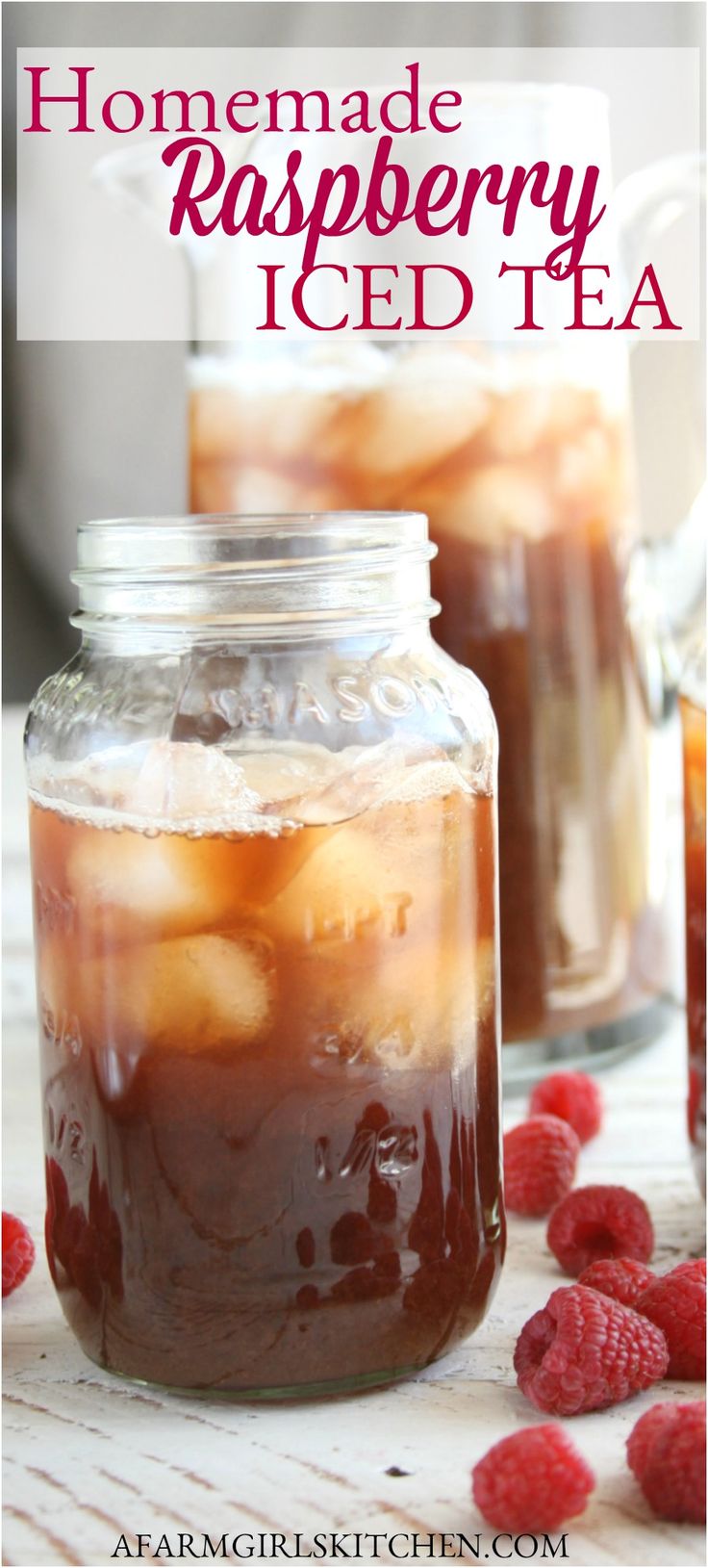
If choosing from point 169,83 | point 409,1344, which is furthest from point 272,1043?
point 169,83

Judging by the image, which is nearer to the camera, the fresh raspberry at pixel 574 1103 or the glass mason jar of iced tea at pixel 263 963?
the glass mason jar of iced tea at pixel 263 963

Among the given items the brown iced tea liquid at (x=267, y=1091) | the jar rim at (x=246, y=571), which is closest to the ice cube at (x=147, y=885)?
the brown iced tea liquid at (x=267, y=1091)

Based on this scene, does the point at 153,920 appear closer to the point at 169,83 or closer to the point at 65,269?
the point at 169,83

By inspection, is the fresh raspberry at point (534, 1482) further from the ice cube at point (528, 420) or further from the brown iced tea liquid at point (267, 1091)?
the ice cube at point (528, 420)

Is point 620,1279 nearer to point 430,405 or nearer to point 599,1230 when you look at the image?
point 599,1230

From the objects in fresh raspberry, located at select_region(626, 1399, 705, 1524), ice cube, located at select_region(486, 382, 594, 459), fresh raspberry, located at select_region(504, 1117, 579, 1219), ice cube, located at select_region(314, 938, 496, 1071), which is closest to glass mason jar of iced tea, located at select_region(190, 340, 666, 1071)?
ice cube, located at select_region(486, 382, 594, 459)
